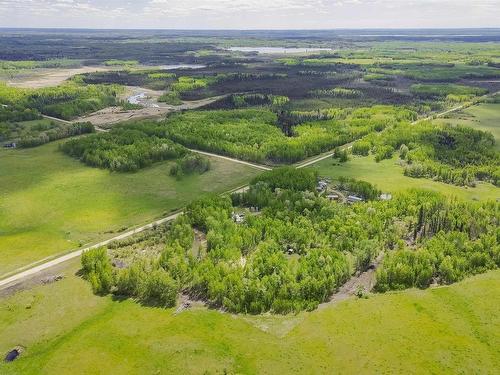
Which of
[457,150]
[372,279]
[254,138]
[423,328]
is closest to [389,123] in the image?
[457,150]

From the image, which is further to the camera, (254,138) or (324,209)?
(254,138)

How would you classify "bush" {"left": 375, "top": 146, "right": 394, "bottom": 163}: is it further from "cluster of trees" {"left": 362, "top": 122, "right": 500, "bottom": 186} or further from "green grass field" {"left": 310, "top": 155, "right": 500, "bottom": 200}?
"green grass field" {"left": 310, "top": 155, "right": 500, "bottom": 200}

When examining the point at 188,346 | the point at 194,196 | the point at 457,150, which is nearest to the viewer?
the point at 188,346

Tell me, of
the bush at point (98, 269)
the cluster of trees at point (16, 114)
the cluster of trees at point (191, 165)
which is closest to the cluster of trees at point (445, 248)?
the bush at point (98, 269)

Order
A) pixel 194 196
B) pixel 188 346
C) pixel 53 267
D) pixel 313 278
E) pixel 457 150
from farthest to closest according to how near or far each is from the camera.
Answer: pixel 457 150 → pixel 194 196 → pixel 53 267 → pixel 313 278 → pixel 188 346

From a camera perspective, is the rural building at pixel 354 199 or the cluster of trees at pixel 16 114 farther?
the cluster of trees at pixel 16 114

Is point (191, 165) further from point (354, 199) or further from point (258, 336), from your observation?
point (258, 336)

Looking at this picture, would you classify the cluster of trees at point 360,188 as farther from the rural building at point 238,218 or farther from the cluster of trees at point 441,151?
the rural building at point 238,218

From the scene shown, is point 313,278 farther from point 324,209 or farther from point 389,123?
point 389,123
